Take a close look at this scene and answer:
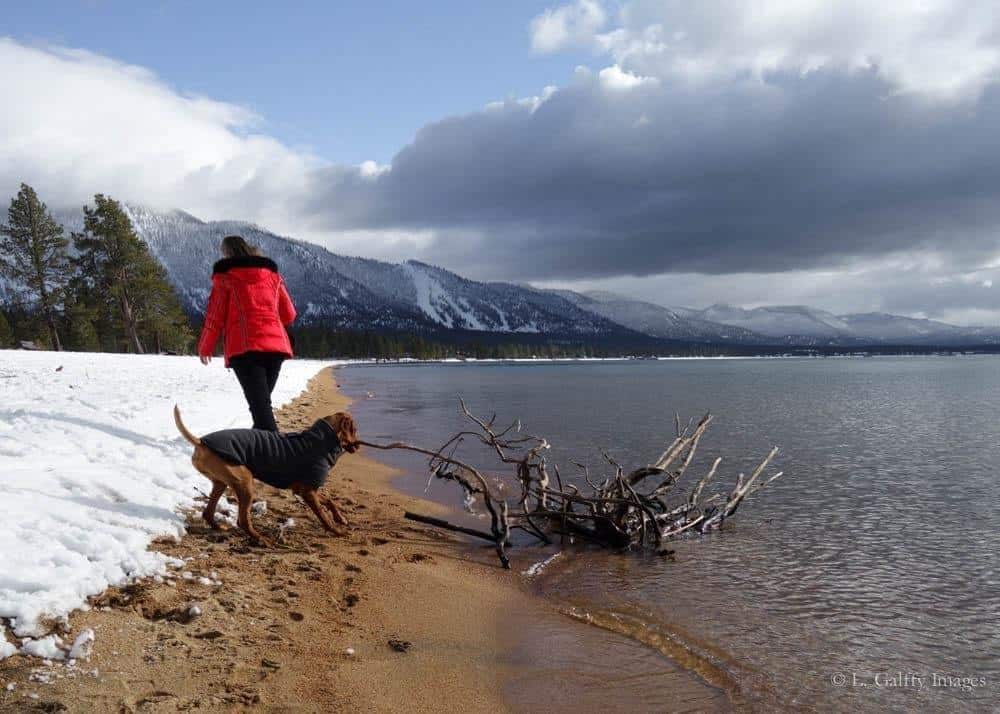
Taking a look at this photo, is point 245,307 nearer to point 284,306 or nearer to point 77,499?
point 284,306

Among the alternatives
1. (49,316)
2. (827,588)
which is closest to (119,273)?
(49,316)

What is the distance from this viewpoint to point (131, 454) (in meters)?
8.22

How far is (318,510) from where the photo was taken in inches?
293

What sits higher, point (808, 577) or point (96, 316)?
point (96, 316)

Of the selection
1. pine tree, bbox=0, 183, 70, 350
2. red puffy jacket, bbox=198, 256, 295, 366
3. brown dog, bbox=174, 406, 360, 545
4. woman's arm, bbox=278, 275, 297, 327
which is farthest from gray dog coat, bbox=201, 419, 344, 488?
pine tree, bbox=0, 183, 70, 350

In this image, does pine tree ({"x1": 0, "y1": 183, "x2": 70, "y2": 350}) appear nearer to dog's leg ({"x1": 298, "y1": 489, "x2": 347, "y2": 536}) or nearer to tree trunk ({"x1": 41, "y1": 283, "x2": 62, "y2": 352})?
tree trunk ({"x1": 41, "y1": 283, "x2": 62, "y2": 352})

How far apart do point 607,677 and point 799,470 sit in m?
14.0

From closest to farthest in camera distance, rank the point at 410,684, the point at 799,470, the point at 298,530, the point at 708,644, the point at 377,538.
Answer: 1. the point at 410,684
2. the point at 708,644
3. the point at 298,530
4. the point at 377,538
5. the point at 799,470

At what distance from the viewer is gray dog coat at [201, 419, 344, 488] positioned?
Result: 6398mm

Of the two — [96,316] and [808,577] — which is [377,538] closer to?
[808,577]

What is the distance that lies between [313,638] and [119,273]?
194ft

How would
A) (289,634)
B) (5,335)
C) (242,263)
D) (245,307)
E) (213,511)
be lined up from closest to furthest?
(289,634), (213,511), (245,307), (242,263), (5,335)

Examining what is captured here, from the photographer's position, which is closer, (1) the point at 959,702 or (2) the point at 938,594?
(1) the point at 959,702

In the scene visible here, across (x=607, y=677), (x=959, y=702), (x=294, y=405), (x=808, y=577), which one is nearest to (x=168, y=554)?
(x=607, y=677)
